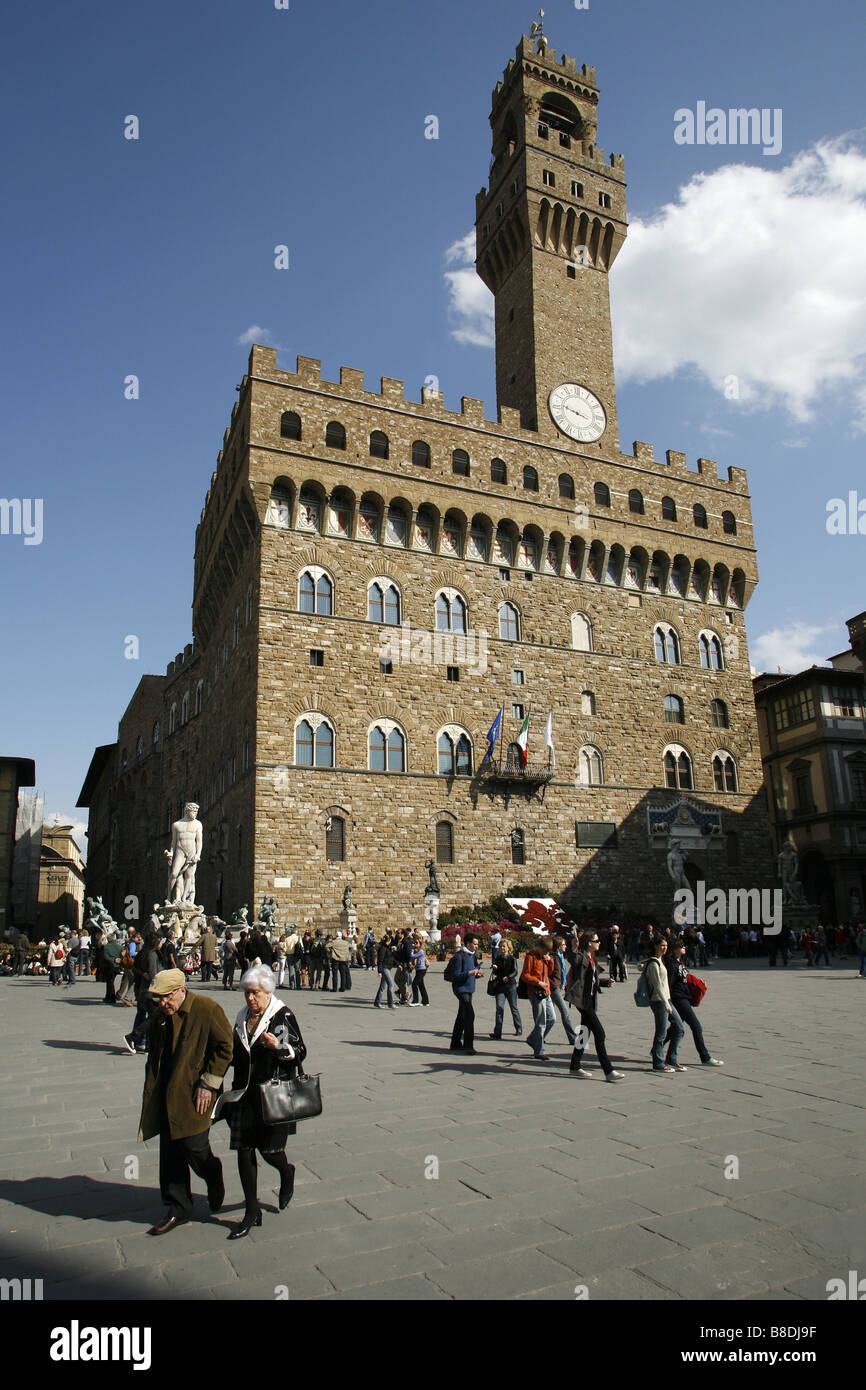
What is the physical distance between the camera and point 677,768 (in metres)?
32.3

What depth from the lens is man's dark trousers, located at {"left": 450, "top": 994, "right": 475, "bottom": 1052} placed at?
33.8 ft

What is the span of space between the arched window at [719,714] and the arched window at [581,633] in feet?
20.0

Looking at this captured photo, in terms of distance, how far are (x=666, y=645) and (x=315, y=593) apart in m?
14.3

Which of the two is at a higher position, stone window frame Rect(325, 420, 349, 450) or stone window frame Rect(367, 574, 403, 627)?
stone window frame Rect(325, 420, 349, 450)

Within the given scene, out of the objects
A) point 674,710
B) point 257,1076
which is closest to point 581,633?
point 674,710

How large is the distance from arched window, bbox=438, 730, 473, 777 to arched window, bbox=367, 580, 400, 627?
13.6ft

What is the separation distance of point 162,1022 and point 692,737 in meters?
30.2

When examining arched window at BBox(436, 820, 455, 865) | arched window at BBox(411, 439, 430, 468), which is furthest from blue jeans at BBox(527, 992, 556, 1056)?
arched window at BBox(411, 439, 430, 468)

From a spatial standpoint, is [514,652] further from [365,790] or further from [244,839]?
[244,839]

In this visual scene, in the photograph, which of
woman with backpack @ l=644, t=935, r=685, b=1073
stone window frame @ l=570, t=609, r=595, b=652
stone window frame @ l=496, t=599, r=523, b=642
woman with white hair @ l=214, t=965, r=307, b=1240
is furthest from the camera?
stone window frame @ l=570, t=609, r=595, b=652

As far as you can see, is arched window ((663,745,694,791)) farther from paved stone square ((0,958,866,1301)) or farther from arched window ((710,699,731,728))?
Result: paved stone square ((0,958,866,1301))

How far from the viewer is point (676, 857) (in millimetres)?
29438

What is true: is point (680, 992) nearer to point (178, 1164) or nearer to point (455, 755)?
point (178, 1164)

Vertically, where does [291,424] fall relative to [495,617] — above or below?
above
